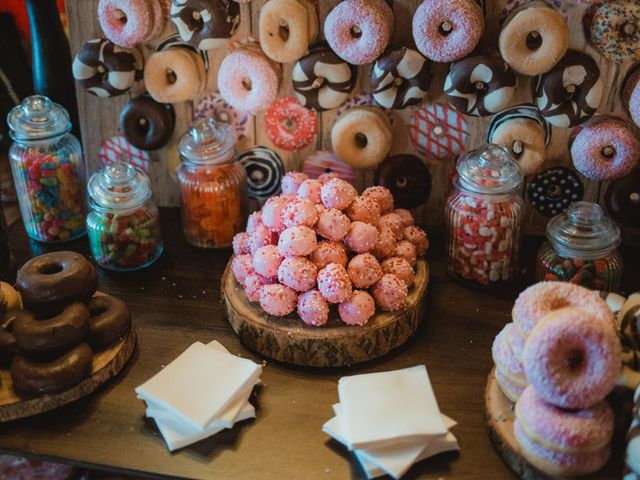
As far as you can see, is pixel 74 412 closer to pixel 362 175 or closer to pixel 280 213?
pixel 280 213

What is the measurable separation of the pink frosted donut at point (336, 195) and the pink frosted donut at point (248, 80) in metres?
0.32

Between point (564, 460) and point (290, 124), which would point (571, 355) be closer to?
point (564, 460)

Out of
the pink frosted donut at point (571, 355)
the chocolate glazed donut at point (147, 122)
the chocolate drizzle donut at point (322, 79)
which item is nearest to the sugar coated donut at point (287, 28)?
the chocolate drizzle donut at point (322, 79)

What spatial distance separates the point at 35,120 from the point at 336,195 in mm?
669

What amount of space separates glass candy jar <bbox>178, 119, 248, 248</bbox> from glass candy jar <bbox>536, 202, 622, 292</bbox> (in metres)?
0.62

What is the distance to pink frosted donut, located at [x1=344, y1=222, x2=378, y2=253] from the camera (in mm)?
1253

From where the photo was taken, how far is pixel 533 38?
4.48ft

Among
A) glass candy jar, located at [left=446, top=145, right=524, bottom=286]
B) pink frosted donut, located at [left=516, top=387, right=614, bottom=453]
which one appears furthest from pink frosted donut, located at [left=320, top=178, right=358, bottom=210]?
pink frosted donut, located at [left=516, top=387, right=614, bottom=453]

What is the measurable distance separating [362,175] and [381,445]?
693 mm

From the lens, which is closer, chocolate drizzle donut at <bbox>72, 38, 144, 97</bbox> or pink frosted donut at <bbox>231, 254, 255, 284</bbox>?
pink frosted donut at <bbox>231, 254, 255, 284</bbox>

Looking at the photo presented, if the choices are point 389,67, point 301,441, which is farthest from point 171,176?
point 301,441

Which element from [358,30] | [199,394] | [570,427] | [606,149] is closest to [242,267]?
[199,394]

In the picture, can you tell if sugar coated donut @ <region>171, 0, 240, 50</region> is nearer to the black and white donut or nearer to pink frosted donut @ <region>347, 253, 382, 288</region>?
the black and white donut

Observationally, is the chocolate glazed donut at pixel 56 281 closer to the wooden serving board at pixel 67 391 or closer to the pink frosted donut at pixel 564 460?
the wooden serving board at pixel 67 391
